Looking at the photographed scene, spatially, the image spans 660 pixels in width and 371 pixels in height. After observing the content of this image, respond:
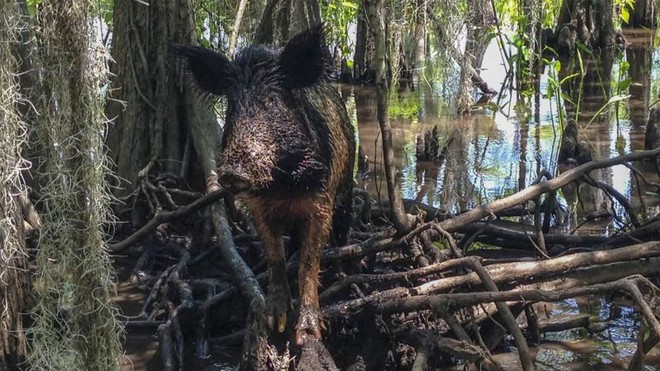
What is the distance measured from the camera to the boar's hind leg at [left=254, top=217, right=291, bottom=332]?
4934 mm

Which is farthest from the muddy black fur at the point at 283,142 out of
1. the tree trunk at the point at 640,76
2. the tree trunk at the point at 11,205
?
the tree trunk at the point at 640,76

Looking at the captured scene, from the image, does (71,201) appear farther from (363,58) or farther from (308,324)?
(363,58)

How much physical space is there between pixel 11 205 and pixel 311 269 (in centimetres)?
167

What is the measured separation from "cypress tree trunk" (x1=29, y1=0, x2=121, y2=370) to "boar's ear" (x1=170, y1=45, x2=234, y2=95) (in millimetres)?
734

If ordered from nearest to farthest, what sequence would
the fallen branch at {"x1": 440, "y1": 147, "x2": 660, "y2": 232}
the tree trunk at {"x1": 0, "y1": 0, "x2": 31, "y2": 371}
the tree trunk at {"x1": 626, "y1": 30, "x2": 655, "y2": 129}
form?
the tree trunk at {"x1": 0, "y1": 0, "x2": 31, "y2": 371} → the fallen branch at {"x1": 440, "y1": 147, "x2": 660, "y2": 232} → the tree trunk at {"x1": 626, "y1": 30, "x2": 655, "y2": 129}

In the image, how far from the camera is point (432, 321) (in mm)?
5312

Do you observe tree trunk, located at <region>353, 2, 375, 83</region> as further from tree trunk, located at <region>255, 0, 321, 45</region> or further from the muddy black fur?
the muddy black fur

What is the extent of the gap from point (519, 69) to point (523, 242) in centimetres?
707

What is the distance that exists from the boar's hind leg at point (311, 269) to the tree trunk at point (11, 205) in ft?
4.68

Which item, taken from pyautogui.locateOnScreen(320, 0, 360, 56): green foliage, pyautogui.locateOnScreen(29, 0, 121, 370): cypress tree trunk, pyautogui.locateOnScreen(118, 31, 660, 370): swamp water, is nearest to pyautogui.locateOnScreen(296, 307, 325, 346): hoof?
pyautogui.locateOnScreen(118, 31, 660, 370): swamp water

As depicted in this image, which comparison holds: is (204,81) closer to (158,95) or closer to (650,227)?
(158,95)

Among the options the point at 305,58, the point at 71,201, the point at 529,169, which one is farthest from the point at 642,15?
the point at 71,201

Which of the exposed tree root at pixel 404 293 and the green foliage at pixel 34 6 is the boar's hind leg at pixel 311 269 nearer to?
the exposed tree root at pixel 404 293

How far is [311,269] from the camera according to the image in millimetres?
5004
